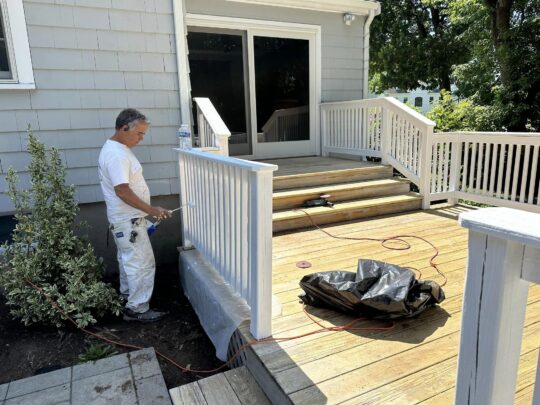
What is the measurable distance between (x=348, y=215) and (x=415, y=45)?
1248cm

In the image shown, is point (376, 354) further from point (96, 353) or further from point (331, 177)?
point (331, 177)

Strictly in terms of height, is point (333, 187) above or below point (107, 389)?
above

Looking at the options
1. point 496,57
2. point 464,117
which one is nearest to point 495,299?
Result: point 464,117

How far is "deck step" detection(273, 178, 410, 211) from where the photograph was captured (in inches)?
166

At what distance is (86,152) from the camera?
3730mm

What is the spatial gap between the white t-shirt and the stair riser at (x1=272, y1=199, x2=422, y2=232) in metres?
1.47

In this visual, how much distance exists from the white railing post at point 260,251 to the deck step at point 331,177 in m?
2.52

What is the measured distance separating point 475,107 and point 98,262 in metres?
9.18

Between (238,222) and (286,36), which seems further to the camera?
(286,36)

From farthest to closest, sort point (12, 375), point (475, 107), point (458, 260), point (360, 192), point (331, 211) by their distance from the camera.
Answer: point (475, 107)
point (360, 192)
point (331, 211)
point (458, 260)
point (12, 375)

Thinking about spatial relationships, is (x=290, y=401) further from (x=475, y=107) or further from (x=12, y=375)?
(x=475, y=107)

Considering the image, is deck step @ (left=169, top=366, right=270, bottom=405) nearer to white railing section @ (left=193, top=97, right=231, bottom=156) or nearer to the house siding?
white railing section @ (left=193, top=97, right=231, bottom=156)

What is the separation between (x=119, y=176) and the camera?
2598mm

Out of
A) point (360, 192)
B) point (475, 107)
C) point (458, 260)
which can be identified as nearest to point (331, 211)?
point (360, 192)
